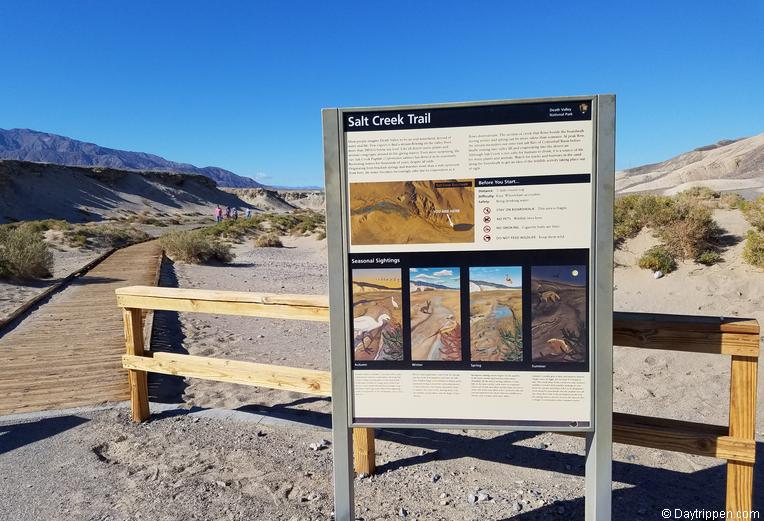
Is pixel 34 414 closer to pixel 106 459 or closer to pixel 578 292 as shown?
pixel 106 459

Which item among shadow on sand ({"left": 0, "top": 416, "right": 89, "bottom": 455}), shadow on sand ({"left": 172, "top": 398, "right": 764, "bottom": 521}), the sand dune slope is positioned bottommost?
shadow on sand ({"left": 172, "top": 398, "right": 764, "bottom": 521})

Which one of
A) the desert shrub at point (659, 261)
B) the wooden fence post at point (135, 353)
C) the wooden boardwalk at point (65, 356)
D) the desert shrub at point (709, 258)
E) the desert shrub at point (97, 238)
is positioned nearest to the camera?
the wooden fence post at point (135, 353)

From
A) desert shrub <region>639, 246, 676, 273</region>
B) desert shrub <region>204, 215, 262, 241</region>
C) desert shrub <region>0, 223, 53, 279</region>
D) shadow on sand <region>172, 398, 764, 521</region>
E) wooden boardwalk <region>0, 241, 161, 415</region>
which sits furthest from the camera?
desert shrub <region>204, 215, 262, 241</region>

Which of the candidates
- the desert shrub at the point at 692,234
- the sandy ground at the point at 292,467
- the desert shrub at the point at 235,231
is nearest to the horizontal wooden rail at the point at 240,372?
the sandy ground at the point at 292,467

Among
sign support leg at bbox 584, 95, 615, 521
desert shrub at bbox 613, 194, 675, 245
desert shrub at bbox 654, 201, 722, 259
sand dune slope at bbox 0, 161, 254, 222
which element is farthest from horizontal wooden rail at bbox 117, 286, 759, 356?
sand dune slope at bbox 0, 161, 254, 222

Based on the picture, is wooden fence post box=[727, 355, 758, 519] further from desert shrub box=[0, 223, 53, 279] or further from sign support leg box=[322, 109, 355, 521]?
desert shrub box=[0, 223, 53, 279]

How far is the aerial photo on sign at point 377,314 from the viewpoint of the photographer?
267 cm

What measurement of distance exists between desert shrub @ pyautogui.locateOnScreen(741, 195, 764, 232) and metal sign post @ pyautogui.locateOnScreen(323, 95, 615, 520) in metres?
10.6

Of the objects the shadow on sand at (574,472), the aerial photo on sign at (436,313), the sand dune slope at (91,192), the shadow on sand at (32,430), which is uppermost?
the sand dune slope at (91,192)

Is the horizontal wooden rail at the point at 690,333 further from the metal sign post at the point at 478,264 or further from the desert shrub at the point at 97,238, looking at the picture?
the desert shrub at the point at 97,238

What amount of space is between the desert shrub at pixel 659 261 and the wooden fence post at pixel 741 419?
937 centimetres

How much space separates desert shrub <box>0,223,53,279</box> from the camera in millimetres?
13555

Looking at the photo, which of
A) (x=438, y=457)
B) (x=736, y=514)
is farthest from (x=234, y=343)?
(x=736, y=514)

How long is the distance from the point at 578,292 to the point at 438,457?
7.02 ft
